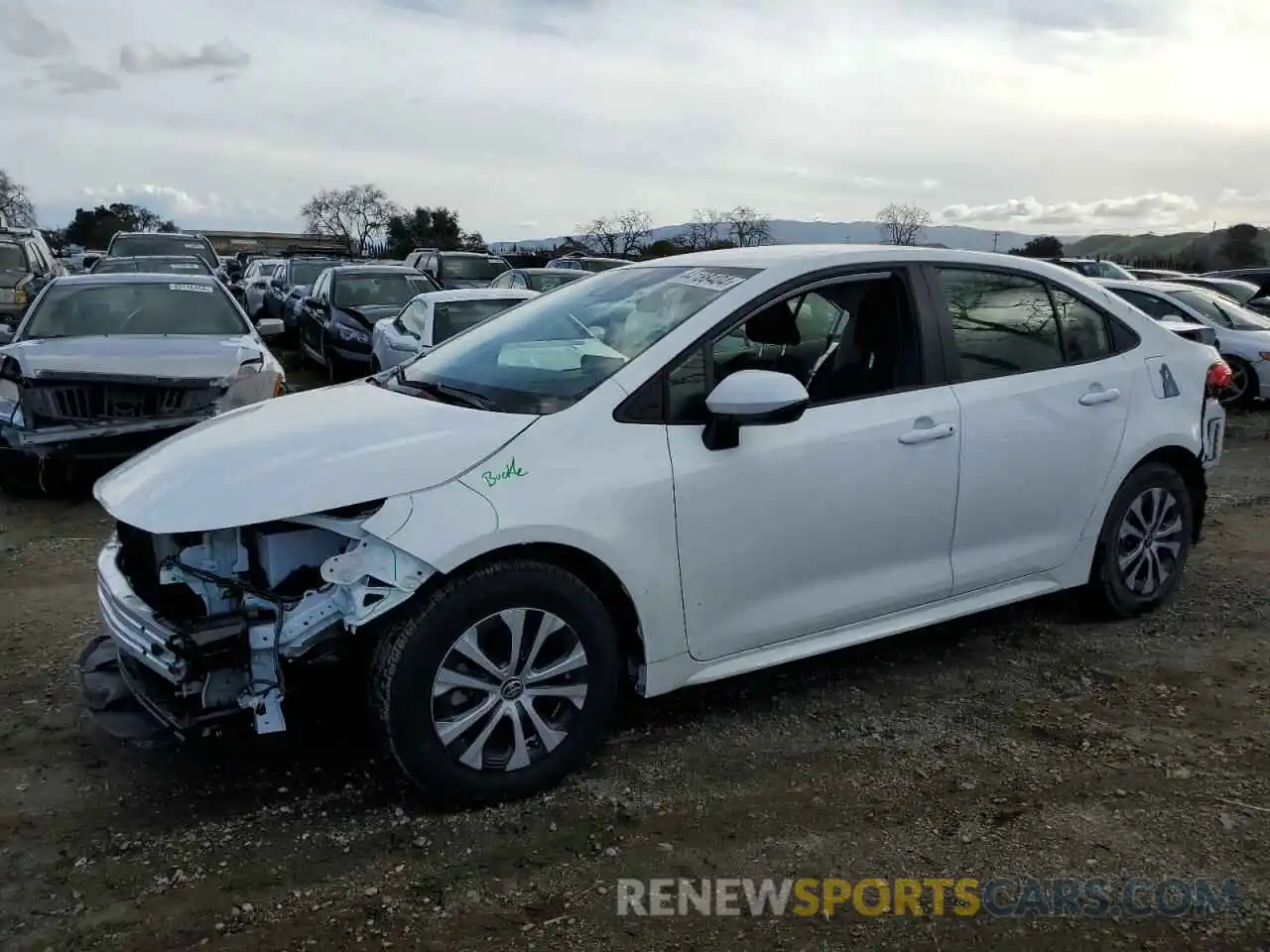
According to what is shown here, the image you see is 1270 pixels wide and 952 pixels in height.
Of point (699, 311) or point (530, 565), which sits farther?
point (699, 311)

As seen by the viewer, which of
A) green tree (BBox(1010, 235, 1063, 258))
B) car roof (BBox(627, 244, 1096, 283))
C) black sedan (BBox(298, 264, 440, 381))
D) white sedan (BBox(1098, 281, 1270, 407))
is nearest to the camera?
car roof (BBox(627, 244, 1096, 283))

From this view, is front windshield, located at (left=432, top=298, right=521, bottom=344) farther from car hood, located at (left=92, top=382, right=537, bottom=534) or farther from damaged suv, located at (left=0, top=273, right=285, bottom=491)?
car hood, located at (left=92, top=382, right=537, bottom=534)

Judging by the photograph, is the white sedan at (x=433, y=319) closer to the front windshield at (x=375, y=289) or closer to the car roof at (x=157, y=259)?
the front windshield at (x=375, y=289)

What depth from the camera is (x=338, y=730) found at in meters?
3.71

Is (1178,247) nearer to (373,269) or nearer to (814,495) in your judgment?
(373,269)

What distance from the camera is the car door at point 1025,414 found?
4000 millimetres

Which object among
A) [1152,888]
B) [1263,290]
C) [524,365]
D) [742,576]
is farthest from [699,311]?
[1263,290]

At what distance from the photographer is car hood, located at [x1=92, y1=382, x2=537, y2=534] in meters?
2.95

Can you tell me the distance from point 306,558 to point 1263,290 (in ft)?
60.4

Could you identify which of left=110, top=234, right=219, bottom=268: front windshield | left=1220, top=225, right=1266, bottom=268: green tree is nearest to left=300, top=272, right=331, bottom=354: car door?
left=110, top=234, right=219, bottom=268: front windshield

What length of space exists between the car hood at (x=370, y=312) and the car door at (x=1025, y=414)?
920cm

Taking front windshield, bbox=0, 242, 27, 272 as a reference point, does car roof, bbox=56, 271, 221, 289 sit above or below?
below

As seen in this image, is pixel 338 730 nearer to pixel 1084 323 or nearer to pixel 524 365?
pixel 524 365

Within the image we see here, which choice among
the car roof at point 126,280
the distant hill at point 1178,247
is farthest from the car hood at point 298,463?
the distant hill at point 1178,247
